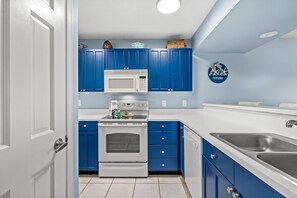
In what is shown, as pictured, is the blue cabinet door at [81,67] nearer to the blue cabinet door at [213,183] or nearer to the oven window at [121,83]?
the oven window at [121,83]

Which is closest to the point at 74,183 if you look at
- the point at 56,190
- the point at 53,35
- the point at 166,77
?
the point at 56,190

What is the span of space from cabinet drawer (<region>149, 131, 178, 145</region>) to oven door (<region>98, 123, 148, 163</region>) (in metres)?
0.12

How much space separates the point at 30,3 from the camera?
835 mm

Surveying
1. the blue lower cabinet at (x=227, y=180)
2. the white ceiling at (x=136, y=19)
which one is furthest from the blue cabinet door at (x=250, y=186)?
the white ceiling at (x=136, y=19)

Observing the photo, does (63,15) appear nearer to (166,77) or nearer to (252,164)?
(252,164)

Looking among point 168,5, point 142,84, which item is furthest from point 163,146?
point 168,5

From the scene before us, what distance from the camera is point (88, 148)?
2.94 meters

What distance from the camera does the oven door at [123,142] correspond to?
2.84 metres

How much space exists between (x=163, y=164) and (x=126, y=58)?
6.21 ft

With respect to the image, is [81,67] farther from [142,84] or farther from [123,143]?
[123,143]

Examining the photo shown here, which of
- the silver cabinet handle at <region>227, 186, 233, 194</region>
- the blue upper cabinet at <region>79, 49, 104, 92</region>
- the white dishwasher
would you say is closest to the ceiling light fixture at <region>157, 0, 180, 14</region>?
the white dishwasher

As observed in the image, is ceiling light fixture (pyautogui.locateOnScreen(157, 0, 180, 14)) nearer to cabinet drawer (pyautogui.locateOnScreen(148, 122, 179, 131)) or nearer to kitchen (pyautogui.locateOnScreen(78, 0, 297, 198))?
kitchen (pyautogui.locateOnScreen(78, 0, 297, 198))

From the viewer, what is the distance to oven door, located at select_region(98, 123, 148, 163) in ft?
9.32

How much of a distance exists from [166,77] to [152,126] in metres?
0.96
